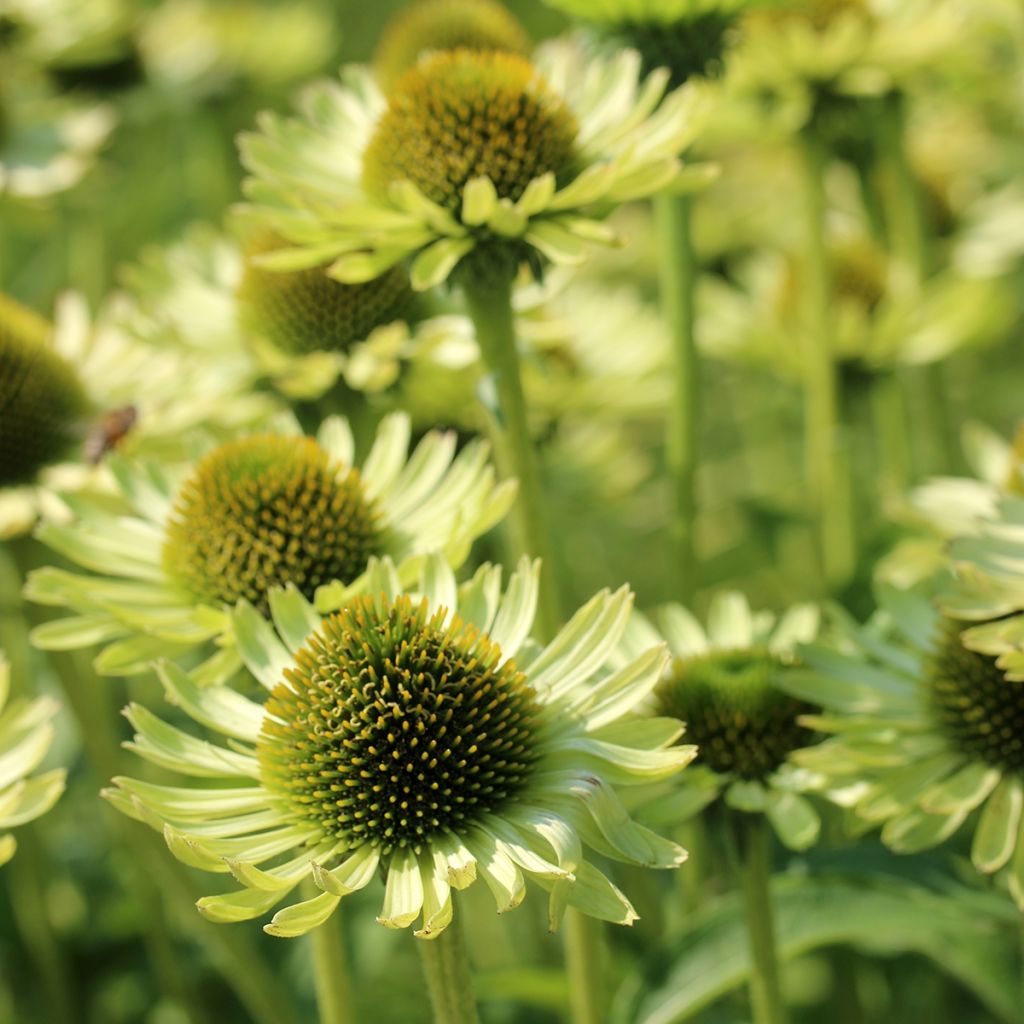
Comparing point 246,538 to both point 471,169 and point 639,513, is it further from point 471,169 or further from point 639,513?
point 639,513

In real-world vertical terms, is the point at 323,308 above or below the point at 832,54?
below

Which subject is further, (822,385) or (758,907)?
(822,385)

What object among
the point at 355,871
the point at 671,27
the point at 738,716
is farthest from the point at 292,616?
the point at 671,27

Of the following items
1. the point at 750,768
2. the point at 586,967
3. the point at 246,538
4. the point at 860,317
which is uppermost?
the point at 860,317

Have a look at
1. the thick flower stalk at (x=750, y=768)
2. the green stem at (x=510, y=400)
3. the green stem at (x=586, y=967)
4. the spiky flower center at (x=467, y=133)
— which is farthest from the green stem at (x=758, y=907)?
the spiky flower center at (x=467, y=133)

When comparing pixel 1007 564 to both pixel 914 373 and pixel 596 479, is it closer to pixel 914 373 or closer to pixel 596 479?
pixel 596 479

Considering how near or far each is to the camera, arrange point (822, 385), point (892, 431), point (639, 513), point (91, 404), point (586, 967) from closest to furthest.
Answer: point (586, 967), point (91, 404), point (822, 385), point (892, 431), point (639, 513)

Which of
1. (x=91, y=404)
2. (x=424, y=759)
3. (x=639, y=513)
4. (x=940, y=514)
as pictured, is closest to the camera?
(x=424, y=759)

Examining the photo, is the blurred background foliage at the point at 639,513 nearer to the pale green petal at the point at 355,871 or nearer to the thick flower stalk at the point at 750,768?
the thick flower stalk at the point at 750,768
